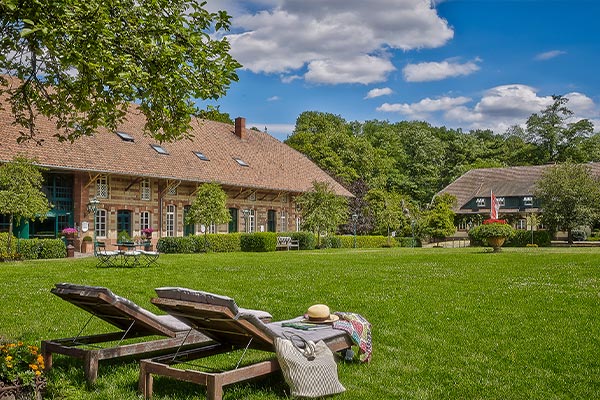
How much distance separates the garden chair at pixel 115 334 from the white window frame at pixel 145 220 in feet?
77.8

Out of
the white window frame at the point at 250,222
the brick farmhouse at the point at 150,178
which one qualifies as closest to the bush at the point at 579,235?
the brick farmhouse at the point at 150,178

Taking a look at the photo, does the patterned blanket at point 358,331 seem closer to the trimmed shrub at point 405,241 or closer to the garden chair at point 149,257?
the garden chair at point 149,257

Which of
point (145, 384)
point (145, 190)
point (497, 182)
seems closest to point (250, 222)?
point (145, 190)

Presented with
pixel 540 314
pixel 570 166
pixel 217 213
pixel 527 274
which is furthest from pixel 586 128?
pixel 540 314

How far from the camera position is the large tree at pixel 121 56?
5363mm

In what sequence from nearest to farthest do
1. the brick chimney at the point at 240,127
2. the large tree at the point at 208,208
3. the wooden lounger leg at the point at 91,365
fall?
the wooden lounger leg at the point at 91,365, the large tree at the point at 208,208, the brick chimney at the point at 240,127

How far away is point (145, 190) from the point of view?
29.8 meters

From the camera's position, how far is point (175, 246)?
2716cm

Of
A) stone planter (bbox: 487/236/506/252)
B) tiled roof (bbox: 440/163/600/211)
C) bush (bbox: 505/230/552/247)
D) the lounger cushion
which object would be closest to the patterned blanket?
the lounger cushion

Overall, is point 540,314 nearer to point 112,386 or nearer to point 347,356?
point 347,356

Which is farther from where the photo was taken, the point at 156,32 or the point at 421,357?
the point at 421,357

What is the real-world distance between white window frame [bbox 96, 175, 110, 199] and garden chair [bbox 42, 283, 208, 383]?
22182mm

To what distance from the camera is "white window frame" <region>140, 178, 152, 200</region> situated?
97.2 feet

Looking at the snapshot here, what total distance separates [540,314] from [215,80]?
215 inches
